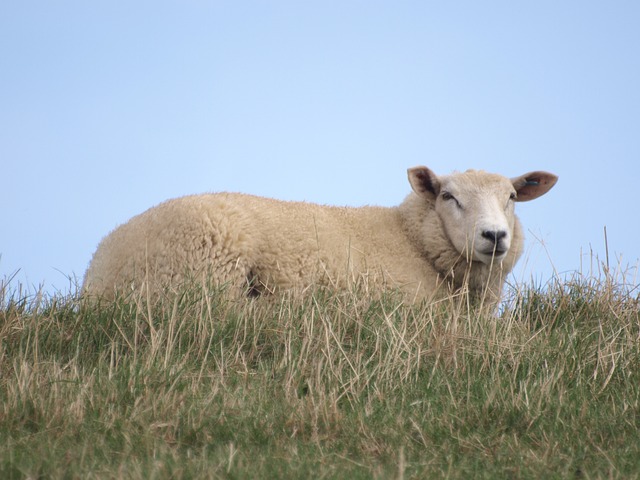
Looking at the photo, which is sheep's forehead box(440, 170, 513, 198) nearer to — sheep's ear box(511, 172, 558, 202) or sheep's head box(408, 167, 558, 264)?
sheep's head box(408, 167, 558, 264)

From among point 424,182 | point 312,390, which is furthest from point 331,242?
point 312,390

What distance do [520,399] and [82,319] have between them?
3.29m

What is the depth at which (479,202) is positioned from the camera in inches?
311

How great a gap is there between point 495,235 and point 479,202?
494 mm

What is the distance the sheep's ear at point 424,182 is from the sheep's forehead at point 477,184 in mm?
106

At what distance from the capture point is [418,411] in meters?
4.82

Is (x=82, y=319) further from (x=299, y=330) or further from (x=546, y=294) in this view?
(x=546, y=294)

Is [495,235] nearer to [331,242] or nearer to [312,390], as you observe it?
[331,242]

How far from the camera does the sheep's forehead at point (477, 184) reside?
8039 mm

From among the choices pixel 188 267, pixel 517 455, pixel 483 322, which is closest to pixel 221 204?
pixel 188 267

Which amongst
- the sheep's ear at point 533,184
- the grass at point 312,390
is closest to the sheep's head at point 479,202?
the sheep's ear at point 533,184

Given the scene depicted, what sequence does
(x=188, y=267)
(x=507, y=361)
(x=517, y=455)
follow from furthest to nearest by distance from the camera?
(x=188, y=267)
(x=507, y=361)
(x=517, y=455)

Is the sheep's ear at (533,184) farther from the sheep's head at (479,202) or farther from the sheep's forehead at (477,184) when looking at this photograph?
the sheep's forehead at (477,184)

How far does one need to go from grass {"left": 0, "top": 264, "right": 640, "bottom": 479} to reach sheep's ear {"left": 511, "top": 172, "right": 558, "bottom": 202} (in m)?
1.79
